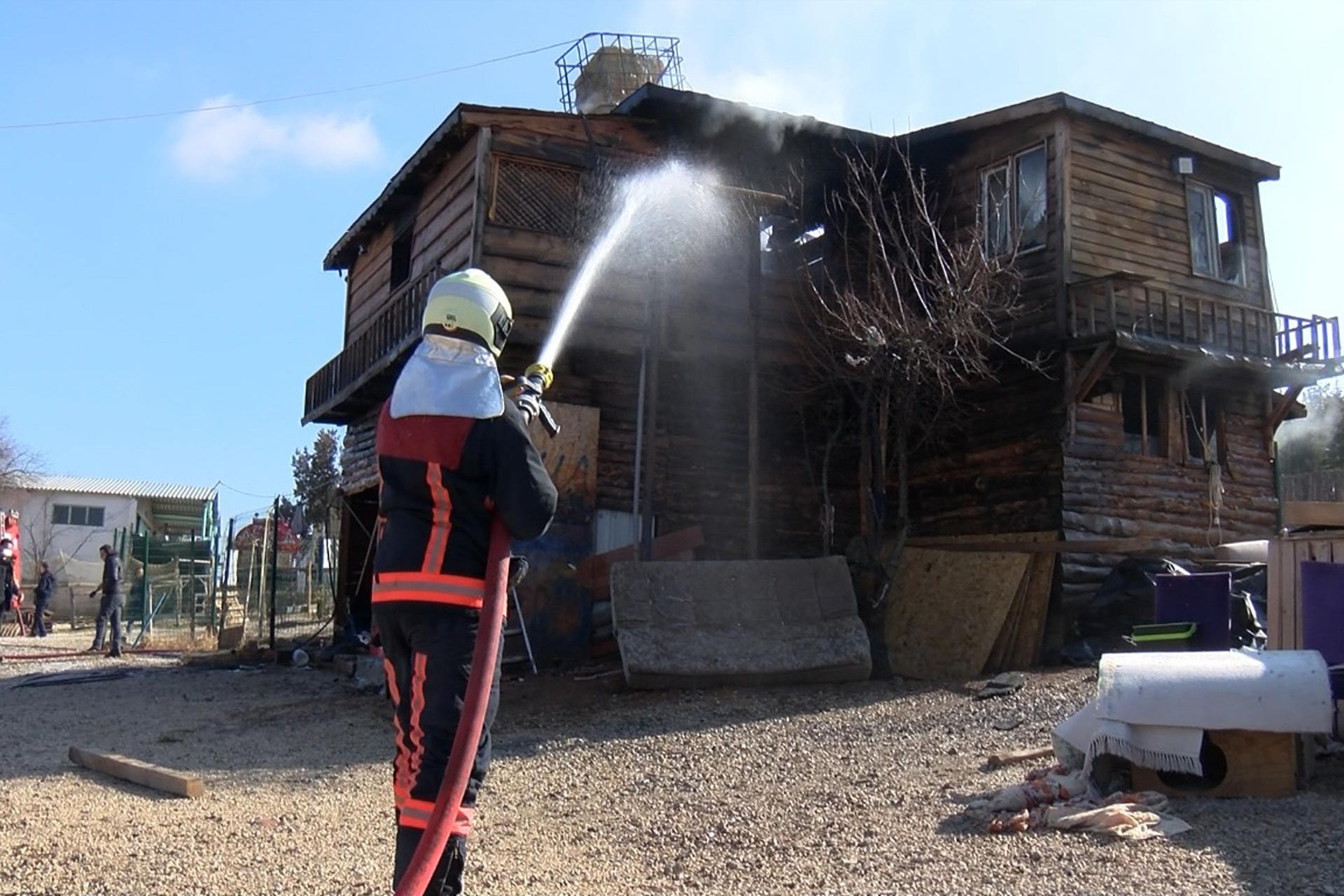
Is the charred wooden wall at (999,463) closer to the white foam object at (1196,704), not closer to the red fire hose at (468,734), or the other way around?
the white foam object at (1196,704)

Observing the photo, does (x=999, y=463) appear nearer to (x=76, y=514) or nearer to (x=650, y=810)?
(x=650, y=810)

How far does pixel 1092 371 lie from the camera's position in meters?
13.3

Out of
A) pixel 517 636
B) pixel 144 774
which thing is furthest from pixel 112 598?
pixel 144 774

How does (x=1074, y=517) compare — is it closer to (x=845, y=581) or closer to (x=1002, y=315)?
(x=1002, y=315)

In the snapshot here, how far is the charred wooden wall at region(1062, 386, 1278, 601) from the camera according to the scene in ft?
44.2

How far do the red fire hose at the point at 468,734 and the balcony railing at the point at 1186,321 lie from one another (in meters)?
11.3

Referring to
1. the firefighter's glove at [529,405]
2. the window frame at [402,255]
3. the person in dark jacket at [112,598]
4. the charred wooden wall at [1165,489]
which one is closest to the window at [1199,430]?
the charred wooden wall at [1165,489]

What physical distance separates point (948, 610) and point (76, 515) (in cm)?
3949

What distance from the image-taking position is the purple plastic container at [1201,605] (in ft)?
23.4

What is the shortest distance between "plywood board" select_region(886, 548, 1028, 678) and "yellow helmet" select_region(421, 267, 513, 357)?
8.58 meters

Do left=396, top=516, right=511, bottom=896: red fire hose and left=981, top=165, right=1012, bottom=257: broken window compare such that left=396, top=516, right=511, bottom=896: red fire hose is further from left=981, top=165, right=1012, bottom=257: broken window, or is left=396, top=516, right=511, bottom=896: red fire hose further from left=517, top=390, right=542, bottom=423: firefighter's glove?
left=981, top=165, right=1012, bottom=257: broken window

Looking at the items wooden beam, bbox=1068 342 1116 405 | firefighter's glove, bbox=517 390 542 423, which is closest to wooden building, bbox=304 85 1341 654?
wooden beam, bbox=1068 342 1116 405

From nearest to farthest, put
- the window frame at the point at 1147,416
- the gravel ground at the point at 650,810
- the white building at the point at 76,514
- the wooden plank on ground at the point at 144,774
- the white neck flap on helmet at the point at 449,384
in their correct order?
the white neck flap on helmet at the point at 449,384 < the gravel ground at the point at 650,810 < the wooden plank on ground at the point at 144,774 < the window frame at the point at 1147,416 < the white building at the point at 76,514

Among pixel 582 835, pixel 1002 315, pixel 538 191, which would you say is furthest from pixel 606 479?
pixel 582 835
